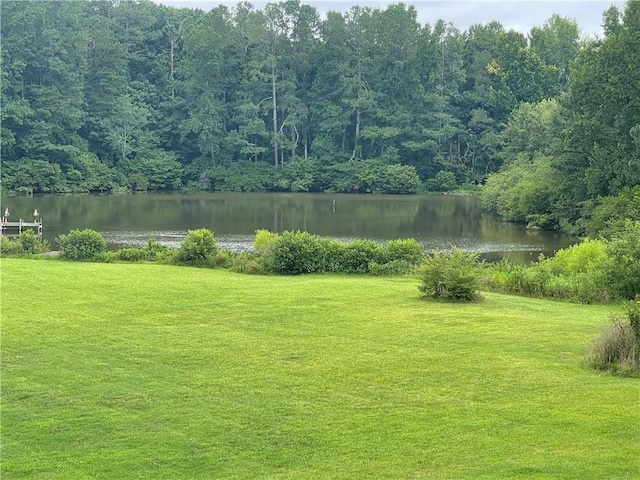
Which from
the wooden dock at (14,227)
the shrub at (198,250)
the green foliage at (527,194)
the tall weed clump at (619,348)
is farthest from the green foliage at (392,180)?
the tall weed clump at (619,348)

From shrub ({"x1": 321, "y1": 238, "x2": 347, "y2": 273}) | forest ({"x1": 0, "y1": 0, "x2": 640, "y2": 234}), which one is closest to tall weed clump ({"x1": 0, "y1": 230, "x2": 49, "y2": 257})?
shrub ({"x1": 321, "y1": 238, "x2": 347, "y2": 273})

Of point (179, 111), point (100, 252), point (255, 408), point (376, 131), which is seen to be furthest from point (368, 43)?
point (255, 408)

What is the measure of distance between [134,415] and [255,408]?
140cm

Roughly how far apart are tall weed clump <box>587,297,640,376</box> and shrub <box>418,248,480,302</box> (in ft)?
21.3

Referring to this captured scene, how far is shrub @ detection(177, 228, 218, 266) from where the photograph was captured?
85.9 ft

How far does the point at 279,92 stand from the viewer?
88562 millimetres

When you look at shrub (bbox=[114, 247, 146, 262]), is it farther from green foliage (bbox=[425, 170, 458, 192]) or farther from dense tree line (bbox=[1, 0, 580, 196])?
green foliage (bbox=[425, 170, 458, 192])

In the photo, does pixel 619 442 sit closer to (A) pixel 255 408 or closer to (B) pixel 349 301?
(A) pixel 255 408

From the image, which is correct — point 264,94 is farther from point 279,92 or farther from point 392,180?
point 392,180

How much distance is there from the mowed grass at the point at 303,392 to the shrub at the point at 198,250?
28.7 feet

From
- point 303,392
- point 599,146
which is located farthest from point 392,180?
point 303,392

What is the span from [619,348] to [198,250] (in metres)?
16.5

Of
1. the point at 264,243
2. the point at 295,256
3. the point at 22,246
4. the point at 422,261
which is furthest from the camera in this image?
the point at 22,246

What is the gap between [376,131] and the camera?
3359 inches
